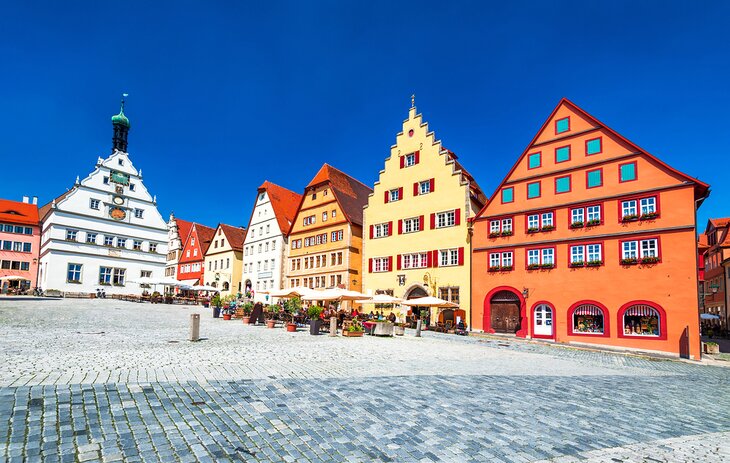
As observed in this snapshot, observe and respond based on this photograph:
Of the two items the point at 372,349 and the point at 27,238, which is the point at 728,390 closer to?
the point at 372,349

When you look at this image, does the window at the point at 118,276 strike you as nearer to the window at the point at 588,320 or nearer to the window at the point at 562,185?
the window at the point at 562,185

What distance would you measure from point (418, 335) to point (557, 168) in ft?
46.0

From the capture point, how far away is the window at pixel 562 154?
1124 inches

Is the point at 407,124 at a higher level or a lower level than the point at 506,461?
higher

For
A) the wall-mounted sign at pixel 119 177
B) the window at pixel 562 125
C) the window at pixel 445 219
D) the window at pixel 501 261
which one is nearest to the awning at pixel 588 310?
the window at pixel 501 261

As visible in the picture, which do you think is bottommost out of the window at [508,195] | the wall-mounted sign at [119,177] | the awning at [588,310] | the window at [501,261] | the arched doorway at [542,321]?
the arched doorway at [542,321]

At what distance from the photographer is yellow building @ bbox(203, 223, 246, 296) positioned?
54.7 metres

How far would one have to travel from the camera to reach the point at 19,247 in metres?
53.7

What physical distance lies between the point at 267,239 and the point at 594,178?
3408cm

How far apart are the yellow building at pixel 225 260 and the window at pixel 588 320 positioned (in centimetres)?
3899

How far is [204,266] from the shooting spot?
60406 millimetres

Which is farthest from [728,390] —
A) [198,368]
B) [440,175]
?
[440,175]

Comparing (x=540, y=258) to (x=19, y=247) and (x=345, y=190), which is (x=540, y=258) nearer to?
(x=345, y=190)

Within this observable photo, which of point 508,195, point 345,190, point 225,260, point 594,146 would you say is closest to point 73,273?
point 225,260
